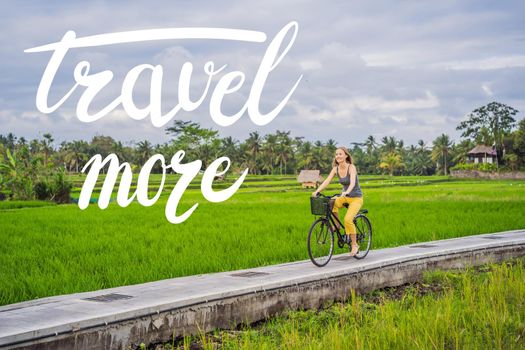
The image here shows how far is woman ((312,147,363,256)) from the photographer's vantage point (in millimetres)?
8336

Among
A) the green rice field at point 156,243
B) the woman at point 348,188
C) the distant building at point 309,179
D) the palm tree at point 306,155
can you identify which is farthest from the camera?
the palm tree at point 306,155

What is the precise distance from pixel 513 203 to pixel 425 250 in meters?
13.6

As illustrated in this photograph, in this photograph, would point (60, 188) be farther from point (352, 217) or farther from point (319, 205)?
point (319, 205)

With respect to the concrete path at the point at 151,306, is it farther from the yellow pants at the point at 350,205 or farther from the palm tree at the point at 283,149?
the palm tree at the point at 283,149

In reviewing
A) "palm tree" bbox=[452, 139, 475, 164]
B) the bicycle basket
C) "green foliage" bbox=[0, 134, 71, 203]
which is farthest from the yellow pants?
"palm tree" bbox=[452, 139, 475, 164]

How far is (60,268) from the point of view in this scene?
26.9 ft

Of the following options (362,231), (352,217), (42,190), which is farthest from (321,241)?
(42,190)

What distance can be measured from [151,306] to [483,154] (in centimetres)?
7208

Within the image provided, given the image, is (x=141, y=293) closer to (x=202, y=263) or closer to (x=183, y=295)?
(x=183, y=295)

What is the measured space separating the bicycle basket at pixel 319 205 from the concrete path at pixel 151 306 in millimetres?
669

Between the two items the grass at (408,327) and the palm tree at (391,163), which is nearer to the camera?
the grass at (408,327)

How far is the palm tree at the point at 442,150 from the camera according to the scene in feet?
289

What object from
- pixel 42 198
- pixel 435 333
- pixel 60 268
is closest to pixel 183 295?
pixel 435 333

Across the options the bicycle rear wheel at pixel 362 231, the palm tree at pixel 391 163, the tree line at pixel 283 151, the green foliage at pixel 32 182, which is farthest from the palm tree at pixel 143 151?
the bicycle rear wheel at pixel 362 231
